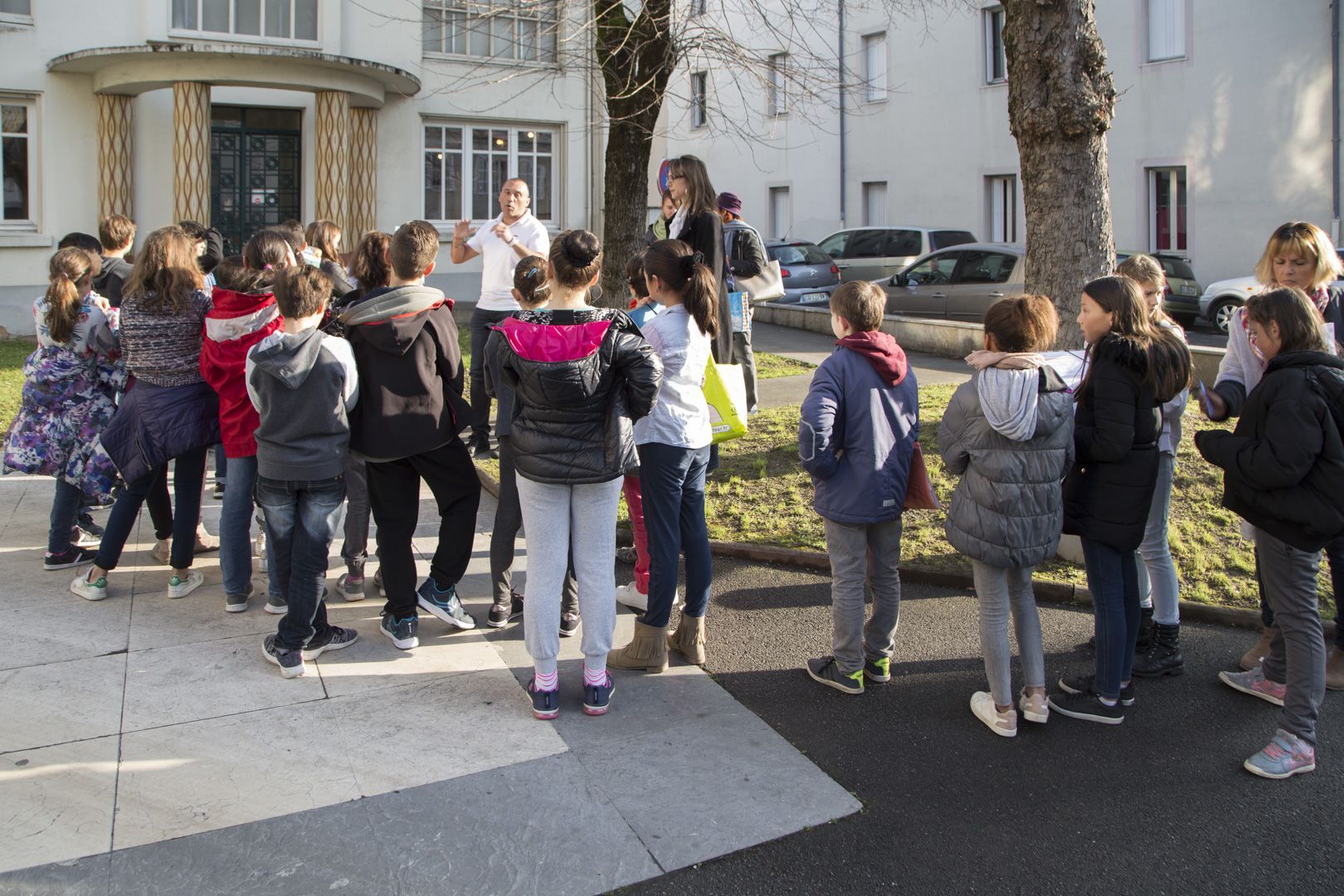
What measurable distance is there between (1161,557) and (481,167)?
1939 centimetres

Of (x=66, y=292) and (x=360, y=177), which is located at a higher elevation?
(x=360, y=177)

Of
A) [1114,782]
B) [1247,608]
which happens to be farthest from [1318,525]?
[1247,608]

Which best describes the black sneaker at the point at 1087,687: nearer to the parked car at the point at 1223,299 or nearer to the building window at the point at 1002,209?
the parked car at the point at 1223,299

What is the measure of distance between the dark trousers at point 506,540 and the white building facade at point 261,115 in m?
13.1

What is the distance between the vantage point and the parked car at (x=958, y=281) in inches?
718

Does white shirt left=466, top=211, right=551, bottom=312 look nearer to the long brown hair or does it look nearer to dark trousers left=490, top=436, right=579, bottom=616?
the long brown hair

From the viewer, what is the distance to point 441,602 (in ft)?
17.5

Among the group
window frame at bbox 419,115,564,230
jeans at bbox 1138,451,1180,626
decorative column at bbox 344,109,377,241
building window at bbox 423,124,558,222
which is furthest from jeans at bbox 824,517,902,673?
building window at bbox 423,124,558,222

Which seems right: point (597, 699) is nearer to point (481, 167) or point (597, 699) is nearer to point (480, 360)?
point (480, 360)

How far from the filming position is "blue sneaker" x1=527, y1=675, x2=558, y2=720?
4465mm

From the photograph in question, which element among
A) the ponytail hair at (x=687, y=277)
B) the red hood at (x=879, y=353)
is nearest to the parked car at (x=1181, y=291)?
the red hood at (x=879, y=353)

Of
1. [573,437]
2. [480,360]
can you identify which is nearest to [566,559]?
[573,437]

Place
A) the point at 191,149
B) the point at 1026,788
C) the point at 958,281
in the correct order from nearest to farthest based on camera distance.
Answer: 1. the point at 1026,788
2. the point at 191,149
3. the point at 958,281

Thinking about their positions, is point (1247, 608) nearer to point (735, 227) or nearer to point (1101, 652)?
point (1101, 652)
